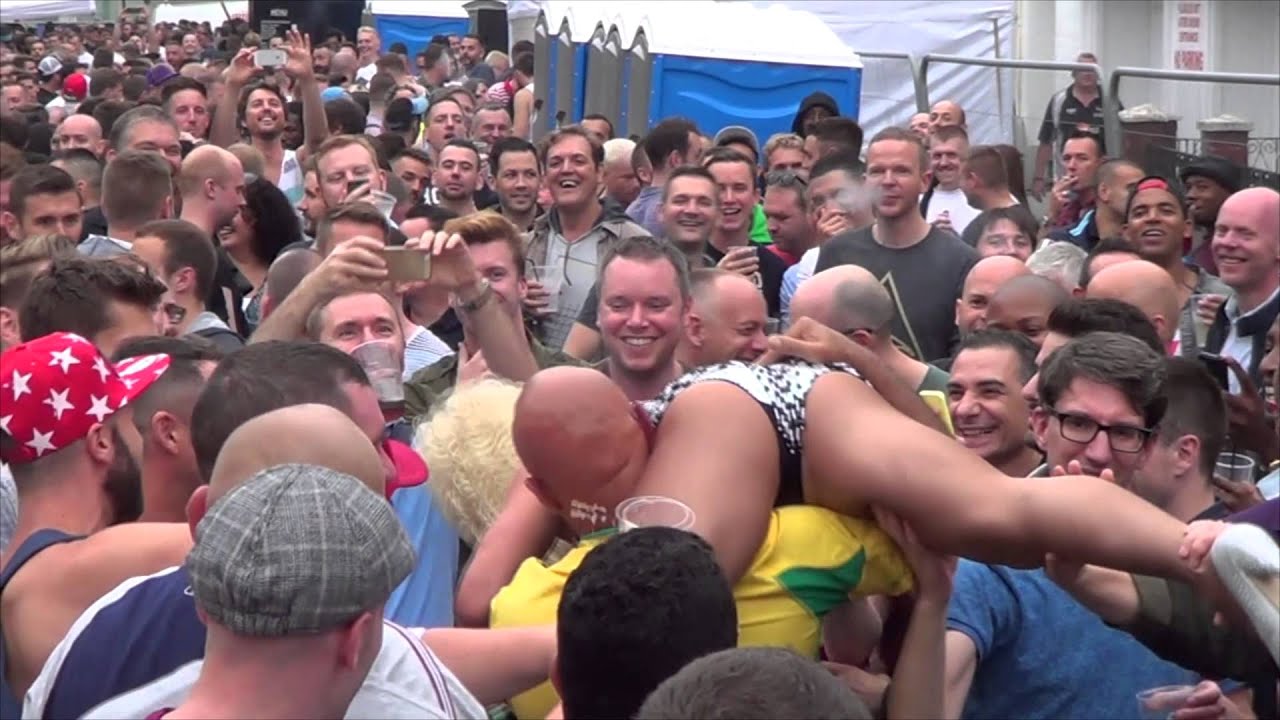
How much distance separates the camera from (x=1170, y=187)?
7.45 m

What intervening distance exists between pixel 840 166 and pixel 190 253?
3.47 metres

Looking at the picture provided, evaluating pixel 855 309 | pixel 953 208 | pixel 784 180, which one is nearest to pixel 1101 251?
pixel 855 309

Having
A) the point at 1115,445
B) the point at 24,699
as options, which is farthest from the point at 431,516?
the point at 1115,445

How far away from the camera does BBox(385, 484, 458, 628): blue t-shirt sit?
399 centimetres

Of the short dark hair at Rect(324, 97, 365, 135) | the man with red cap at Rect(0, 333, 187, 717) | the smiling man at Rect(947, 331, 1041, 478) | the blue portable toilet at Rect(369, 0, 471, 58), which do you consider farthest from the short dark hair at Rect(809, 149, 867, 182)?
the blue portable toilet at Rect(369, 0, 471, 58)

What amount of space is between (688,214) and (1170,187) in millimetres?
1910

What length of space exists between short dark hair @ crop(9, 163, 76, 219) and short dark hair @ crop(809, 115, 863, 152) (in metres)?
4.46

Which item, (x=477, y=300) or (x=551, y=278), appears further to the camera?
(x=551, y=278)

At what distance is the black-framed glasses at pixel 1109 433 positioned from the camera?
3.92m

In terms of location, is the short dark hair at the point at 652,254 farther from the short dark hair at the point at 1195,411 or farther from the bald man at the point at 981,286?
the bald man at the point at 981,286

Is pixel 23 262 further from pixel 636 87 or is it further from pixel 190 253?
pixel 636 87

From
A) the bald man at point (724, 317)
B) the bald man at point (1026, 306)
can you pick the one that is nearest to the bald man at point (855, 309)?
the bald man at point (724, 317)

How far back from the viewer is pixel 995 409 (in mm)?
4836

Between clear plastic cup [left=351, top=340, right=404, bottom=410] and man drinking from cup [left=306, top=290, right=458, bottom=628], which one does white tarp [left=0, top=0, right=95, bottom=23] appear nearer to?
man drinking from cup [left=306, top=290, right=458, bottom=628]
